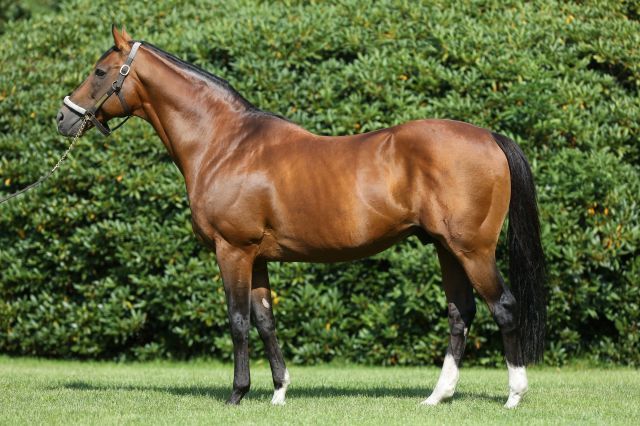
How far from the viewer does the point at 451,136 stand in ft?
20.8

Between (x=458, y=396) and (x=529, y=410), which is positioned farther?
(x=458, y=396)

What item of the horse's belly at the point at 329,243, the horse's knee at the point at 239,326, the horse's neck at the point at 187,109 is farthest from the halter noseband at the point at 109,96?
the horse's knee at the point at 239,326

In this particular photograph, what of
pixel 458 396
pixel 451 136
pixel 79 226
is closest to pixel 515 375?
pixel 458 396

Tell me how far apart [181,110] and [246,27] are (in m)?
3.81

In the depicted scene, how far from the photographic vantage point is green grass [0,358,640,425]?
5949mm

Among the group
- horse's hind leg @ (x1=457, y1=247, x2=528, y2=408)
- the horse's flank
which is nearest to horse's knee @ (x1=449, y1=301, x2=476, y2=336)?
horse's hind leg @ (x1=457, y1=247, x2=528, y2=408)

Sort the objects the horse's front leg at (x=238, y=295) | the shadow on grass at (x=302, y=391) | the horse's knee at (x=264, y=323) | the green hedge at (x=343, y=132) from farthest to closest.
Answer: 1. the green hedge at (x=343, y=132)
2. the shadow on grass at (x=302, y=391)
3. the horse's knee at (x=264, y=323)
4. the horse's front leg at (x=238, y=295)

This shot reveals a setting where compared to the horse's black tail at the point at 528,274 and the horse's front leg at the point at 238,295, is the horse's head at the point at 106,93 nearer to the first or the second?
the horse's front leg at the point at 238,295

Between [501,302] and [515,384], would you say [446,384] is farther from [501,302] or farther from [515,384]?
[501,302]

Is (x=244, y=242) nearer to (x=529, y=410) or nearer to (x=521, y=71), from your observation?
(x=529, y=410)

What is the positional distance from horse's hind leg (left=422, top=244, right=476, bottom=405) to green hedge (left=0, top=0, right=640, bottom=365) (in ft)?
7.58

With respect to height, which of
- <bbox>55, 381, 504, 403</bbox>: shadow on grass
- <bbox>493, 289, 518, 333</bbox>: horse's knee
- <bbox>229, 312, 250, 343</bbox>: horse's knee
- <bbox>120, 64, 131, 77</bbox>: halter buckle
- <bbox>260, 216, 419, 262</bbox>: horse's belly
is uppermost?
<bbox>120, 64, 131, 77</bbox>: halter buckle

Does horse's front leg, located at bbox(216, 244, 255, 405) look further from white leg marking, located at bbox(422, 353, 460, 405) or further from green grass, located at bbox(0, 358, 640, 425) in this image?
white leg marking, located at bbox(422, 353, 460, 405)

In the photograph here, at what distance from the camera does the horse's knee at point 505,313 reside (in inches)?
246
